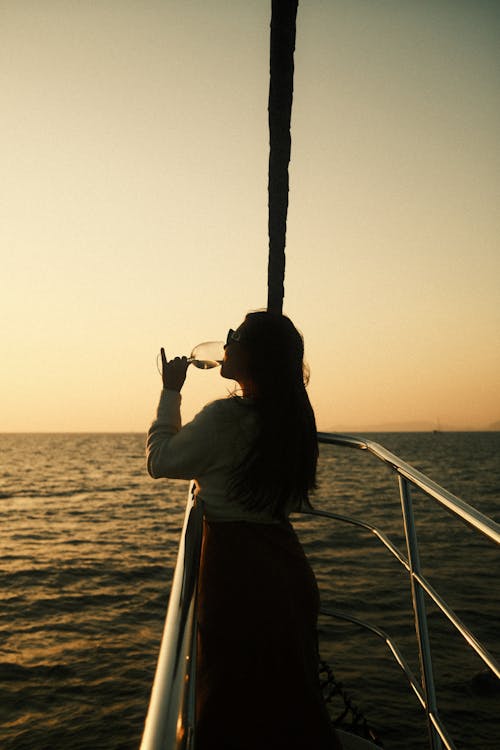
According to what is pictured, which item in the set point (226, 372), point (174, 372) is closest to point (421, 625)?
point (226, 372)

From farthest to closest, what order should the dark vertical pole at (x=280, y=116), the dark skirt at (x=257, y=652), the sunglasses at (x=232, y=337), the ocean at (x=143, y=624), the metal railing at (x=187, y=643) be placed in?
the ocean at (x=143, y=624) < the sunglasses at (x=232, y=337) < the dark vertical pole at (x=280, y=116) < the dark skirt at (x=257, y=652) < the metal railing at (x=187, y=643)

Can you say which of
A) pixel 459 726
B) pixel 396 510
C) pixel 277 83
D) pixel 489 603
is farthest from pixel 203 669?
pixel 396 510

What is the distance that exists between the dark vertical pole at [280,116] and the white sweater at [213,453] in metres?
0.98

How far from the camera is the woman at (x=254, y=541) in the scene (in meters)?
1.47

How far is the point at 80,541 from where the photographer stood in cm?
1433

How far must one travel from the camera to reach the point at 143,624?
26.8ft

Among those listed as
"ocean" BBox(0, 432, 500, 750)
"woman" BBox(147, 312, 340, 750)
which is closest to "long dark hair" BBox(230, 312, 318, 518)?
"woman" BBox(147, 312, 340, 750)

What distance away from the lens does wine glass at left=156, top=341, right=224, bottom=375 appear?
2.55 meters

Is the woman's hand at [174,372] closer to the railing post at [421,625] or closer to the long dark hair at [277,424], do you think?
the long dark hair at [277,424]

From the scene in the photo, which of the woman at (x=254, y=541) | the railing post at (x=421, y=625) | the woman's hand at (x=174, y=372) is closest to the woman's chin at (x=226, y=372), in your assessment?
the woman at (x=254, y=541)

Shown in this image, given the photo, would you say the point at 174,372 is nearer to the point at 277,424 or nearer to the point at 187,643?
the point at 277,424

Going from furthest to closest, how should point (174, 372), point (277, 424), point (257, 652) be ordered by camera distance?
point (174, 372) < point (277, 424) < point (257, 652)

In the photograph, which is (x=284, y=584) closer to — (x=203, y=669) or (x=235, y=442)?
(x=203, y=669)

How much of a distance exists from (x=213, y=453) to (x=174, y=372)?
21.5 inches
